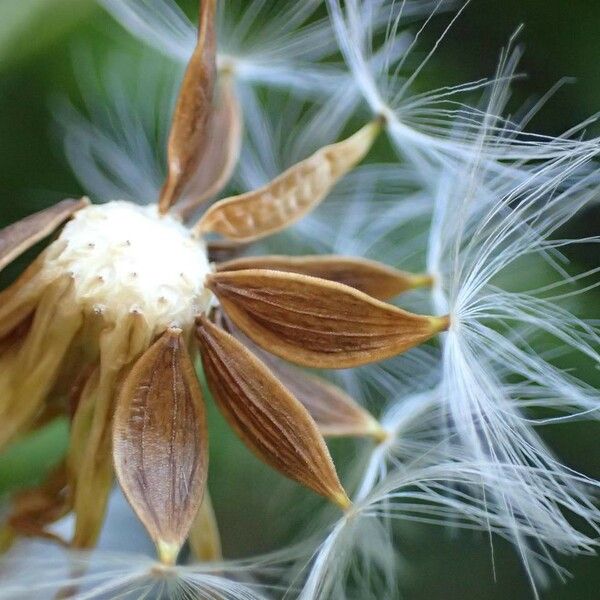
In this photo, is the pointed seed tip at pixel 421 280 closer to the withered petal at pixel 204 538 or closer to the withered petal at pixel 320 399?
the withered petal at pixel 320 399

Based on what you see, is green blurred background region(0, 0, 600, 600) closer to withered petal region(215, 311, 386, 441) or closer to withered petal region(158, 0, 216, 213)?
withered petal region(215, 311, 386, 441)

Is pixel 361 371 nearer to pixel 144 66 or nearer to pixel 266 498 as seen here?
pixel 266 498

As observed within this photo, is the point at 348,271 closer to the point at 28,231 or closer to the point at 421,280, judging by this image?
the point at 421,280

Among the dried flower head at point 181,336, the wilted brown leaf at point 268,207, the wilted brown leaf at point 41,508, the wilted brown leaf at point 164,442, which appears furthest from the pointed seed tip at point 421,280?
the wilted brown leaf at point 41,508

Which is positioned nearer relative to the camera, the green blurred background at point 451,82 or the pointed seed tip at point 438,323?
the pointed seed tip at point 438,323

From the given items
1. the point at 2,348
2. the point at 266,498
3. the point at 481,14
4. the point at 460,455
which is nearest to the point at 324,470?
the point at 460,455

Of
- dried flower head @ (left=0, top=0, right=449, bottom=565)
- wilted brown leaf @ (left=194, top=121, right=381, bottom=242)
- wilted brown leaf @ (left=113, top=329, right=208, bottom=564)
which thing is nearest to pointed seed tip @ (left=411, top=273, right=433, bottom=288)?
dried flower head @ (left=0, top=0, right=449, bottom=565)

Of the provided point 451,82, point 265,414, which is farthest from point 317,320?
point 451,82
